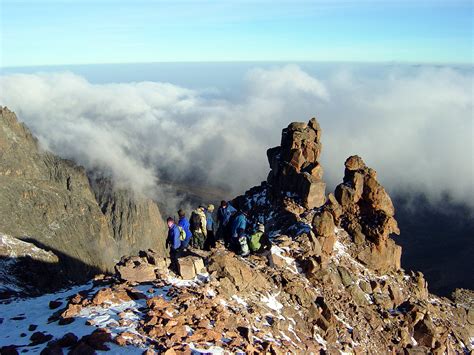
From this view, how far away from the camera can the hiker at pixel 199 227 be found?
27.0m

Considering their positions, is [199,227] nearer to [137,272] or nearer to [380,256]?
[137,272]

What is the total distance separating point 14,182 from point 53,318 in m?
172

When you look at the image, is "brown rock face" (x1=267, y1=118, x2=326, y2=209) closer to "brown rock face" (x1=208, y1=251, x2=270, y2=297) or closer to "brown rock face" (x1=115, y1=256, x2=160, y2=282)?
"brown rock face" (x1=208, y1=251, x2=270, y2=297)

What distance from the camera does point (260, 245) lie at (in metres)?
27.9

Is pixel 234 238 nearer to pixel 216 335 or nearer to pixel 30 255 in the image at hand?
pixel 216 335

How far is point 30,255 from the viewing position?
101188mm

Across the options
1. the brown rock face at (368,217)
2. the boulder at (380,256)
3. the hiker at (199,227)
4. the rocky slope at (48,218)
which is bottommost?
the rocky slope at (48,218)

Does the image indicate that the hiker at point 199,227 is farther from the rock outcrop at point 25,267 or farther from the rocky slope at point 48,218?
the rocky slope at point 48,218

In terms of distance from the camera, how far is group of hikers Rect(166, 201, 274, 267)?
25.5 metres

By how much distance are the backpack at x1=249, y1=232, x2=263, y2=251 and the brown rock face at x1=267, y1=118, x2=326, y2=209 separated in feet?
65.5

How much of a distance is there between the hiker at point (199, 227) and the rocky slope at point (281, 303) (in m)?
1.38

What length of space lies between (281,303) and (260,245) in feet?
14.5

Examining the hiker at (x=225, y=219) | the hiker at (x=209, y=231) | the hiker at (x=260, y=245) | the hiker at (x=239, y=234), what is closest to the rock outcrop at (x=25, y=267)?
the hiker at (x=209, y=231)

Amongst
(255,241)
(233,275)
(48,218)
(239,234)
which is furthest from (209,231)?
(48,218)
